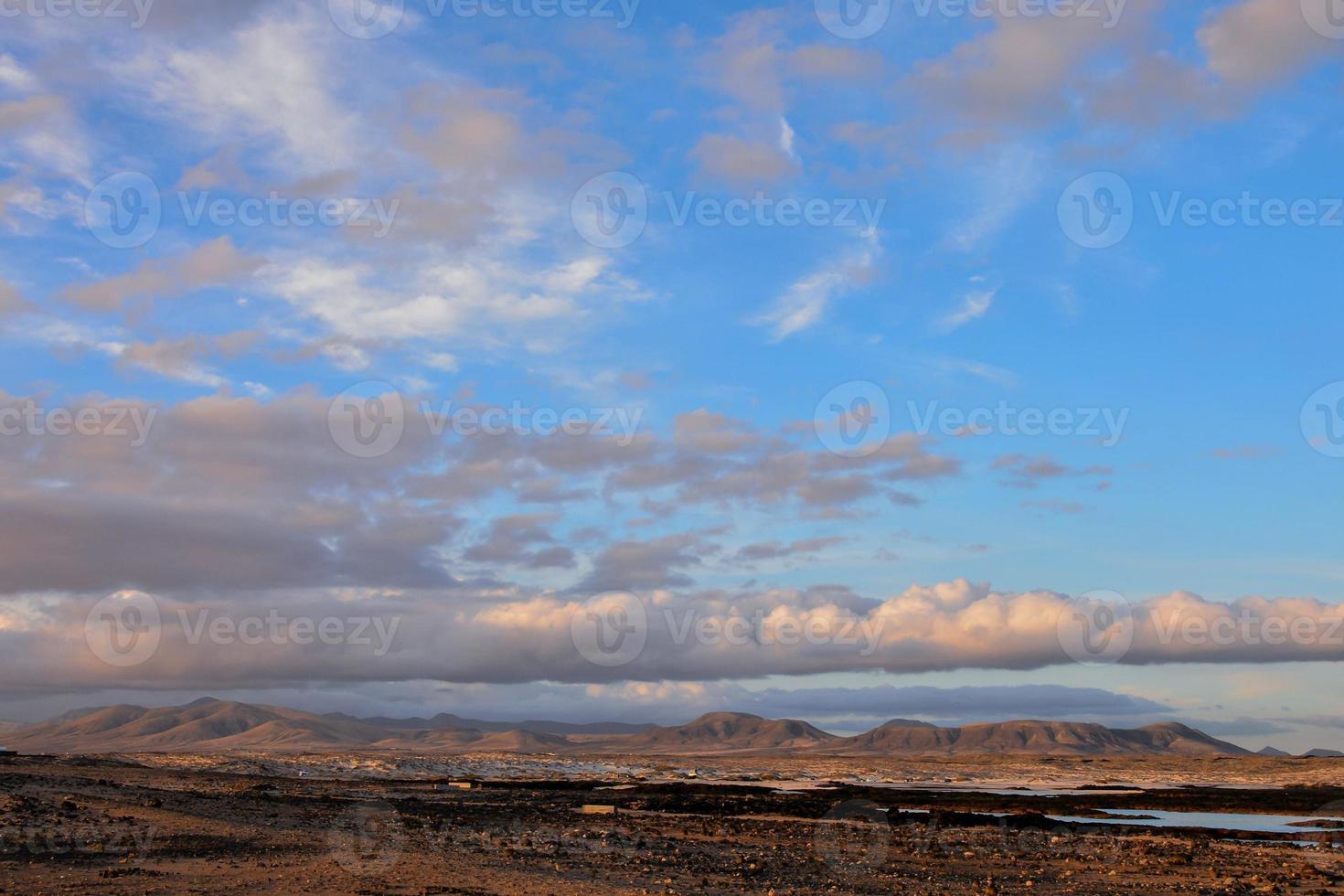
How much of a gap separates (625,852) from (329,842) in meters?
9.12

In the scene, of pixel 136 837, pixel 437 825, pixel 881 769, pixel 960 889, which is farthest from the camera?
pixel 881 769

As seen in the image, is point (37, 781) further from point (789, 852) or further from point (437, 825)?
point (789, 852)

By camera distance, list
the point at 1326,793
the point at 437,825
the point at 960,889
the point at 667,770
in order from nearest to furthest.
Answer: the point at 960,889
the point at 437,825
the point at 1326,793
the point at 667,770

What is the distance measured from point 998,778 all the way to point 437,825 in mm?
79708

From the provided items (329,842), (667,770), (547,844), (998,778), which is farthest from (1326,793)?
(329,842)

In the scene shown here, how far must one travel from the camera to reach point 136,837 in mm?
31609

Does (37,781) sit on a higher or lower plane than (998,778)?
higher

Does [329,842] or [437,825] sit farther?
[437,825]

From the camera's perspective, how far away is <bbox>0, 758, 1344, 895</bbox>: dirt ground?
26.1 metres

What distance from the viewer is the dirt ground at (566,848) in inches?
1028

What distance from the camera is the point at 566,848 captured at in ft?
110

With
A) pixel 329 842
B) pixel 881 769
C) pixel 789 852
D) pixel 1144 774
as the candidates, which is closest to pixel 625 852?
pixel 789 852

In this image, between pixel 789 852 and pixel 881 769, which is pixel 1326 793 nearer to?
pixel 881 769

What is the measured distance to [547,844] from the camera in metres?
34.1
